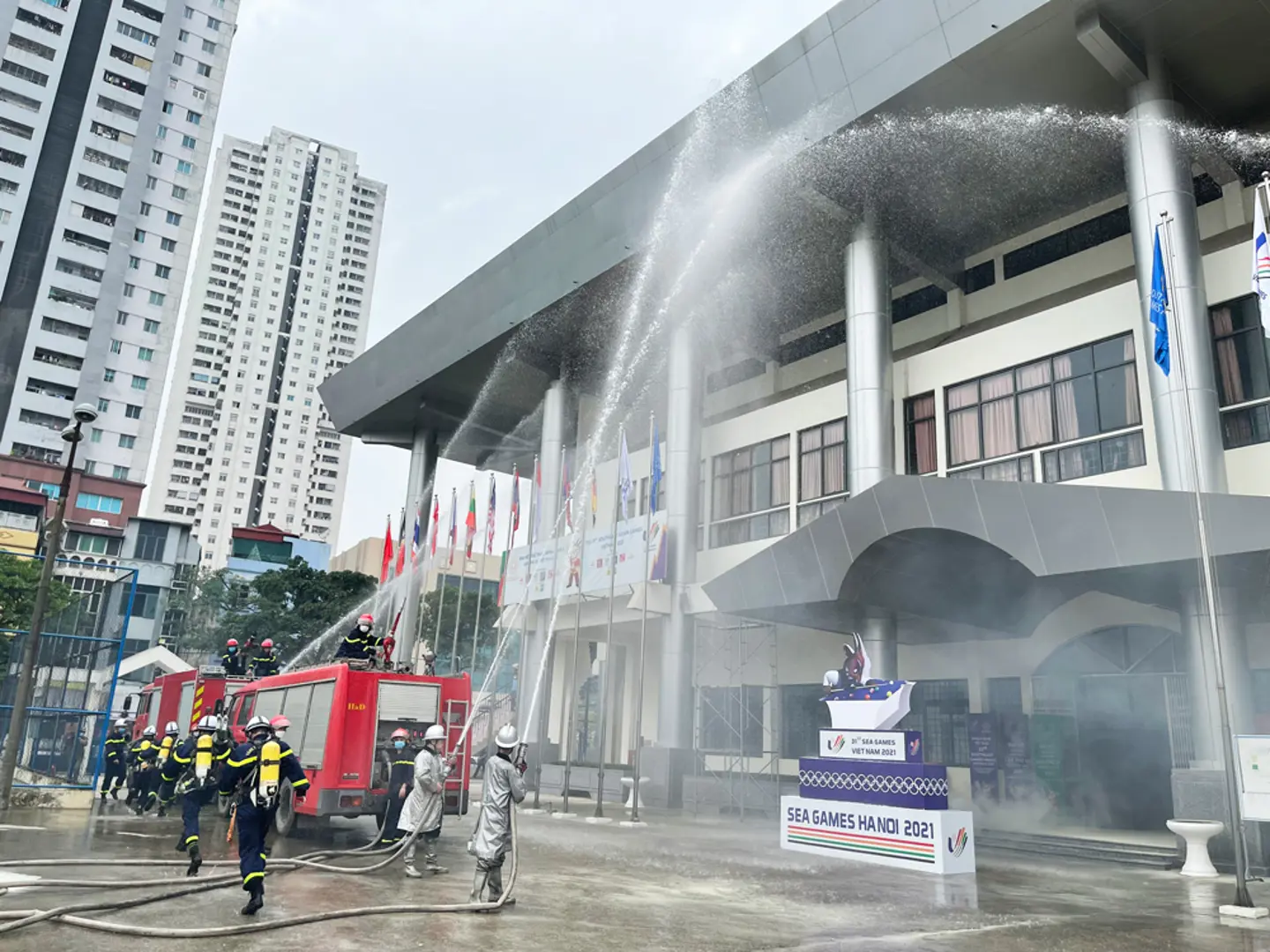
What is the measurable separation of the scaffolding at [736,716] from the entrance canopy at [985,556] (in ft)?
15.8

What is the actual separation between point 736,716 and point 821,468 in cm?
901

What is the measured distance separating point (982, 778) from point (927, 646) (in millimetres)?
3882

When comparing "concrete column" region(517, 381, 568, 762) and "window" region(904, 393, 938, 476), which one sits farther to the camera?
"concrete column" region(517, 381, 568, 762)

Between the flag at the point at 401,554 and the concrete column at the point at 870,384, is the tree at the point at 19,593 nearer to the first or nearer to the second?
the flag at the point at 401,554

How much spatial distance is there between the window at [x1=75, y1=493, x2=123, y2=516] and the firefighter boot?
69679 millimetres

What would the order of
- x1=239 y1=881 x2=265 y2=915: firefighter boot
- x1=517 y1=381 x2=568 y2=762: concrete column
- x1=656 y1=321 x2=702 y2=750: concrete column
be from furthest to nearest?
x1=517 y1=381 x2=568 y2=762: concrete column → x1=656 y1=321 x2=702 y2=750: concrete column → x1=239 y1=881 x2=265 y2=915: firefighter boot

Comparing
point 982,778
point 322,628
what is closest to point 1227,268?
point 982,778

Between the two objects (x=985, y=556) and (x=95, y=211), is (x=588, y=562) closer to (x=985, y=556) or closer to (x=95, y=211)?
(x=985, y=556)

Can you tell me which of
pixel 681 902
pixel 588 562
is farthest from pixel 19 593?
pixel 681 902

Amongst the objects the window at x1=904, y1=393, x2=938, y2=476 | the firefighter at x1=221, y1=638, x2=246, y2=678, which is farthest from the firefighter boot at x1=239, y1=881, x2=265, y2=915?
the window at x1=904, y1=393, x2=938, y2=476

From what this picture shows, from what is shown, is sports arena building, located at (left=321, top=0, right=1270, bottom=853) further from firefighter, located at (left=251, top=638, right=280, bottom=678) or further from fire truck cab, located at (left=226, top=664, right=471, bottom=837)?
firefighter, located at (left=251, top=638, right=280, bottom=678)

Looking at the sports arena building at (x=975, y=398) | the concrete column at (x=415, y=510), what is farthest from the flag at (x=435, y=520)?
the sports arena building at (x=975, y=398)

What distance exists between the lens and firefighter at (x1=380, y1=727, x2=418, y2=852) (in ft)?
43.7

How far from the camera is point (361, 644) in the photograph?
15.6m
